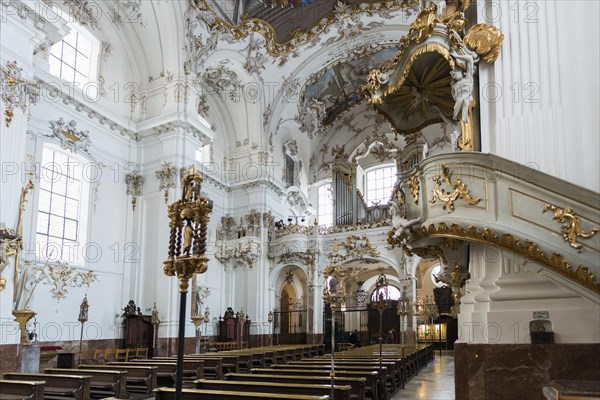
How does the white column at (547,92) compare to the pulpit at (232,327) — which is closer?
the white column at (547,92)

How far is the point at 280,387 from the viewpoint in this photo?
6.32m

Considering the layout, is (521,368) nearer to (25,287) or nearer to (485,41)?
(485,41)

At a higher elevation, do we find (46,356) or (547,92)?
(547,92)

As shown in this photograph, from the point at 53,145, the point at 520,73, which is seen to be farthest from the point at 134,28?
the point at 520,73

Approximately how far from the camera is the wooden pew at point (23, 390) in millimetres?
6107

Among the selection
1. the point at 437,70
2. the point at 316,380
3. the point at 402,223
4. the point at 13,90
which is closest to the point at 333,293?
the point at 316,380

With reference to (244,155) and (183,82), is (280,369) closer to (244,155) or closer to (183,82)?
(183,82)

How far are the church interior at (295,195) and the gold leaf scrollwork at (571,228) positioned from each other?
21mm

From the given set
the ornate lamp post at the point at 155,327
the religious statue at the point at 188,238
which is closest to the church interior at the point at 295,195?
the religious statue at the point at 188,238

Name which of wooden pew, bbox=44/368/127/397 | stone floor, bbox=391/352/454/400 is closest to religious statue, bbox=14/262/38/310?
wooden pew, bbox=44/368/127/397

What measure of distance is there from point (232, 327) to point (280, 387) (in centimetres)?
A: 1308

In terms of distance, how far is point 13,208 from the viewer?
9.73 meters

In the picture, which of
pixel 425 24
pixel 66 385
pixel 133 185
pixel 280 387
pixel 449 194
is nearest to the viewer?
pixel 449 194

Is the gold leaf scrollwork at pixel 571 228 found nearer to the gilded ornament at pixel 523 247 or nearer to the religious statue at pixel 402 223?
the gilded ornament at pixel 523 247
